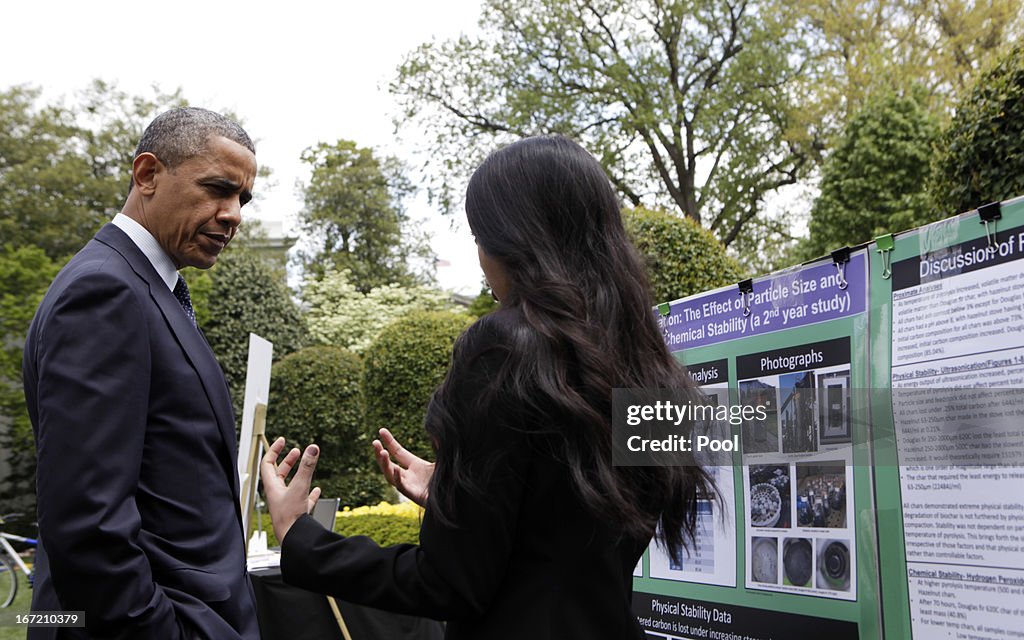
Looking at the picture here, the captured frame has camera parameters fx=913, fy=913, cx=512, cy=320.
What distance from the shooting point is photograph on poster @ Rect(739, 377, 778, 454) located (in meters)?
2.84

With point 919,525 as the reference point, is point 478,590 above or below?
below

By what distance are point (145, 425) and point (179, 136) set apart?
2.50ft

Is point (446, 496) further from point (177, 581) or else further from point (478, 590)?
point (177, 581)

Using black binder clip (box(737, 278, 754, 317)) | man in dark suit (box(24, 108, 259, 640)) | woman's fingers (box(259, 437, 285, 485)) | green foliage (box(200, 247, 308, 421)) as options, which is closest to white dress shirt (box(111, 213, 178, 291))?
man in dark suit (box(24, 108, 259, 640))

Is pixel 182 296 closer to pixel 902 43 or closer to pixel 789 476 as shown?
pixel 789 476

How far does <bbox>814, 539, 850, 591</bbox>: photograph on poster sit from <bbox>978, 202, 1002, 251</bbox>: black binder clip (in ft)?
3.00

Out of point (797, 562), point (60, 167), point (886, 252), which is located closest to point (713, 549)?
point (797, 562)

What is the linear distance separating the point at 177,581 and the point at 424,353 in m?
10.1

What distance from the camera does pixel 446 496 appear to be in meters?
1.64

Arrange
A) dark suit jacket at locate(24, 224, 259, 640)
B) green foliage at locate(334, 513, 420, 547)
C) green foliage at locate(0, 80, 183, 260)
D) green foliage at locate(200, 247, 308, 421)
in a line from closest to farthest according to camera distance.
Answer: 1. dark suit jacket at locate(24, 224, 259, 640)
2. green foliage at locate(334, 513, 420, 547)
3. green foliage at locate(200, 247, 308, 421)
4. green foliage at locate(0, 80, 183, 260)

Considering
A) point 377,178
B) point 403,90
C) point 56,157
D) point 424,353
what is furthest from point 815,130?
point 377,178

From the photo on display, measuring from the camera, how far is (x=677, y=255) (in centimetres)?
805

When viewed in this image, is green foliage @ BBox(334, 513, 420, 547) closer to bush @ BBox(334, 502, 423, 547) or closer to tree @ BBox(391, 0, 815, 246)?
bush @ BBox(334, 502, 423, 547)

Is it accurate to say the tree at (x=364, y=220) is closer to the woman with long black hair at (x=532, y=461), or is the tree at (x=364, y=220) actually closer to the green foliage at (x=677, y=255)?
the green foliage at (x=677, y=255)
